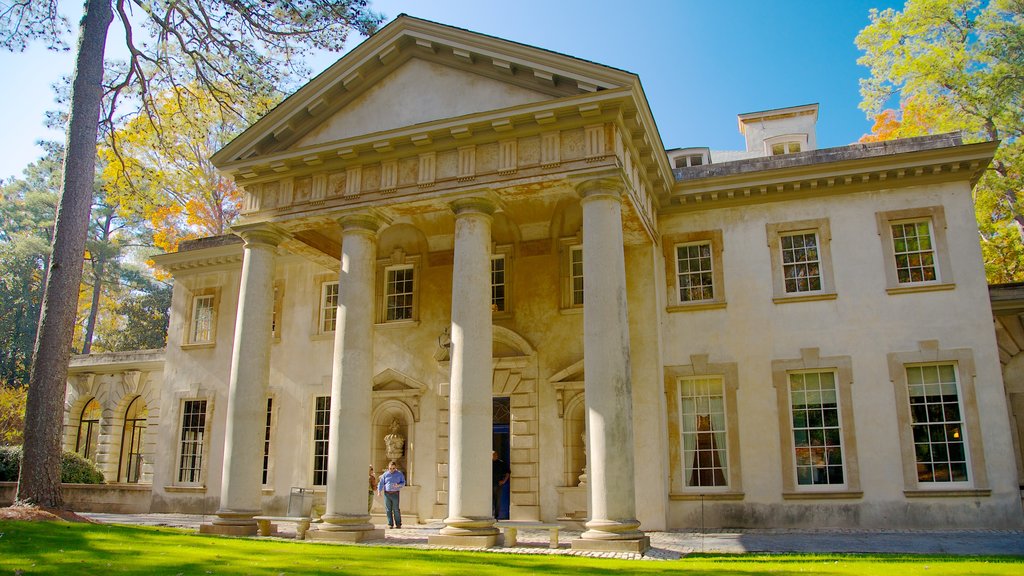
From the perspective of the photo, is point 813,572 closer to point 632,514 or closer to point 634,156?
point 632,514

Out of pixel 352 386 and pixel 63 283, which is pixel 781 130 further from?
pixel 63 283

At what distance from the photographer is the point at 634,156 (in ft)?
51.6

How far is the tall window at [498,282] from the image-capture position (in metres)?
19.3

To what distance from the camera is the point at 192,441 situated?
74.2ft

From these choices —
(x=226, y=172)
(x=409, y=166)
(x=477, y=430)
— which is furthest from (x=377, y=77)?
(x=477, y=430)

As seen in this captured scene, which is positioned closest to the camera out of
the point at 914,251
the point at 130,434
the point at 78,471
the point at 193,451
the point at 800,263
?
the point at 914,251

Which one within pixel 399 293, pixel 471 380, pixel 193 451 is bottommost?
pixel 193 451

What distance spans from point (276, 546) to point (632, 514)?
604cm

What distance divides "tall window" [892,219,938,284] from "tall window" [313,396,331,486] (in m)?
15.0

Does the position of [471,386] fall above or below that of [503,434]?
above

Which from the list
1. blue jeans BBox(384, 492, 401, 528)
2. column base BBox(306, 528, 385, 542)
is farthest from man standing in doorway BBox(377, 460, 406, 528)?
column base BBox(306, 528, 385, 542)

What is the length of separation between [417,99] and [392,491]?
29.4 ft

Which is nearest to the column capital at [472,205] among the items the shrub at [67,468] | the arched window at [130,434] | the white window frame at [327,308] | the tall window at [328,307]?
the white window frame at [327,308]

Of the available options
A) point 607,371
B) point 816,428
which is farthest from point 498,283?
point 816,428
